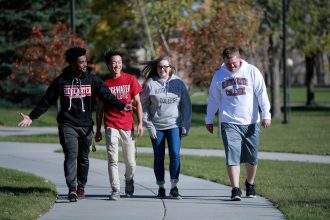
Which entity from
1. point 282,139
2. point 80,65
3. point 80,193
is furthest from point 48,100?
point 282,139

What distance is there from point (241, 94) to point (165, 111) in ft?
3.46

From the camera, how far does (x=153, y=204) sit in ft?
33.2

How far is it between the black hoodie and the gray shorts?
4.46 feet

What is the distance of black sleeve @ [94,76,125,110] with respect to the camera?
10.4m

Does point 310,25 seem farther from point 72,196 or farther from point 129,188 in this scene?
point 72,196

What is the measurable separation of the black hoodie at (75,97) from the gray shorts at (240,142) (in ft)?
4.46

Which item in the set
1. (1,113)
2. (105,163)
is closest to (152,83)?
(105,163)

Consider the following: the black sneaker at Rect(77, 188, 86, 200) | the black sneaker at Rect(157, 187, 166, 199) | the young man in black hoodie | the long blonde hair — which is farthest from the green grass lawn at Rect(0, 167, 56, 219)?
the long blonde hair

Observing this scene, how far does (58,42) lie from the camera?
2350 cm

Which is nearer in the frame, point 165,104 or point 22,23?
point 165,104

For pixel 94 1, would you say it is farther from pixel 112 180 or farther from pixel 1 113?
pixel 112 180

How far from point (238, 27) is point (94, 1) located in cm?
1942

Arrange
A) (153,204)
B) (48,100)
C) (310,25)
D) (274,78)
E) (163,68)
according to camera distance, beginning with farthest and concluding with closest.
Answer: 1. (274,78)
2. (310,25)
3. (163,68)
4. (48,100)
5. (153,204)

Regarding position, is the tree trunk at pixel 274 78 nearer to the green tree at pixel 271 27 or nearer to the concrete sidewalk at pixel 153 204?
the green tree at pixel 271 27
